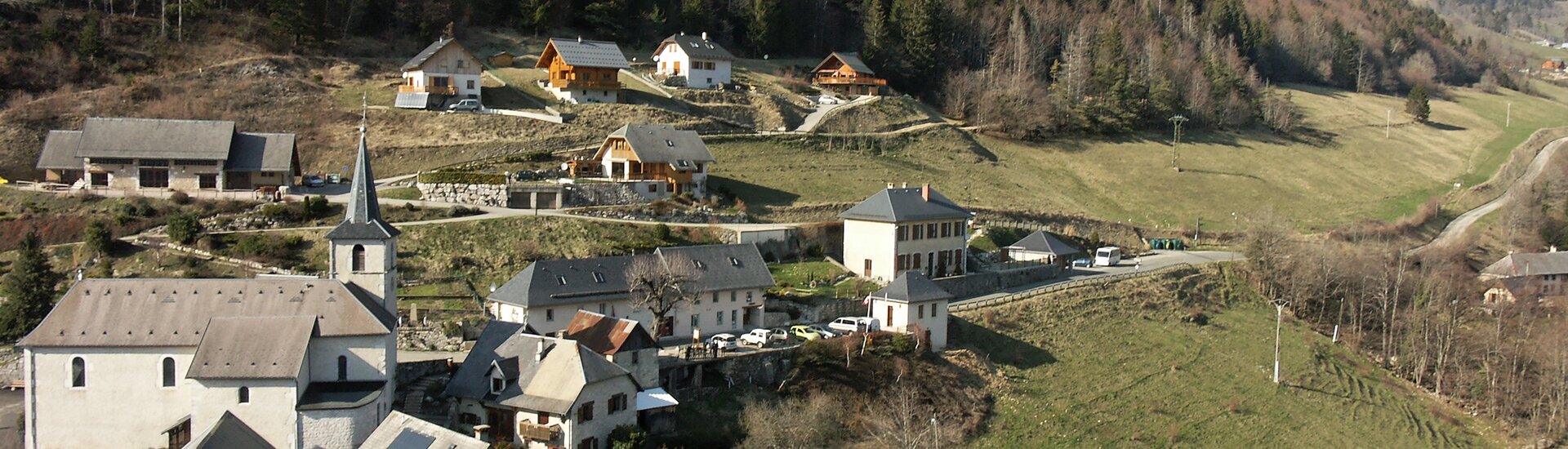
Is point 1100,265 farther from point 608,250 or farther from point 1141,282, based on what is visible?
point 608,250

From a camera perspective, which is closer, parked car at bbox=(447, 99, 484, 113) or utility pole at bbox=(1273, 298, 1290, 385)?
utility pole at bbox=(1273, 298, 1290, 385)

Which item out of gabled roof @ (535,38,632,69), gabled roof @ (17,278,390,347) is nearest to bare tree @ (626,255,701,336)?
gabled roof @ (17,278,390,347)

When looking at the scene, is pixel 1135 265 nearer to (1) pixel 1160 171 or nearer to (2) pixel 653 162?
(1) pixel 1160 171

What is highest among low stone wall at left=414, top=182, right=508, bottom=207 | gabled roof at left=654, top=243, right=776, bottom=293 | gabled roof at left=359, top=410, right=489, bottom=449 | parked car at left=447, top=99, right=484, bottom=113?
parked car at left=447, top=99, right=484, bottom=113

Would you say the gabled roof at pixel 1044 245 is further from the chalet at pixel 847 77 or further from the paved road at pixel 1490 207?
the chalet at pixel 847 77

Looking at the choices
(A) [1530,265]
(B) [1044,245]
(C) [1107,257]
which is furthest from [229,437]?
(A) [1530,265]

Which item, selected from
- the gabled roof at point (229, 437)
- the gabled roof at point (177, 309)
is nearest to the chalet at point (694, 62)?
the gabled roof at point (177, 309)

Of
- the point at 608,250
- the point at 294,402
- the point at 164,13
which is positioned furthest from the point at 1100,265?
the point at 164,13

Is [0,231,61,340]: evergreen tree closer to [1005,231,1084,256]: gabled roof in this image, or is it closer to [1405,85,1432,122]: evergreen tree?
[1005,231,1084,256]: gabled roof
